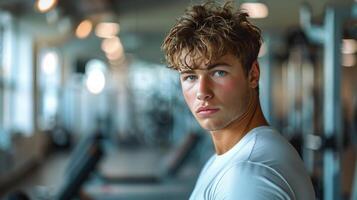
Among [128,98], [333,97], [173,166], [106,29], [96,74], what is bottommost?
[173,166]

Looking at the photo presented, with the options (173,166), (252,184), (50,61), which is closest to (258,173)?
(252,184)

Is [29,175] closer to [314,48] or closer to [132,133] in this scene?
[132,133]

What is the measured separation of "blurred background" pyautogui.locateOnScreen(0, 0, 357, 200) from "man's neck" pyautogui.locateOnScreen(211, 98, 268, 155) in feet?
9.53

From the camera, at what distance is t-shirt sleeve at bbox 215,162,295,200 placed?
826 millimetres

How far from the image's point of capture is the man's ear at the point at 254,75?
1.00m

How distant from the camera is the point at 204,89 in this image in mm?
956

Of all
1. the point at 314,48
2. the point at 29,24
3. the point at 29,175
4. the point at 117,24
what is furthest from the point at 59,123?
the point at 314,48

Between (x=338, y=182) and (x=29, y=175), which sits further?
(x=29, y=175)

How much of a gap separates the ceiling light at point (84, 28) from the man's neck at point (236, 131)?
18.6 feet

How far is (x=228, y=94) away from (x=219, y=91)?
0.02m

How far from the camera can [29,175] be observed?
26.5 feet

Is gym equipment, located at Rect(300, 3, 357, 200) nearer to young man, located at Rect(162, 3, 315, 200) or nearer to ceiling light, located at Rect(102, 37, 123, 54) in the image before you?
young man, located at Rect(162, 3, 315, 200)

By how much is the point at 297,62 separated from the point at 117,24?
3041mm

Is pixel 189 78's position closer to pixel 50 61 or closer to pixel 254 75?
pixel 254 75
